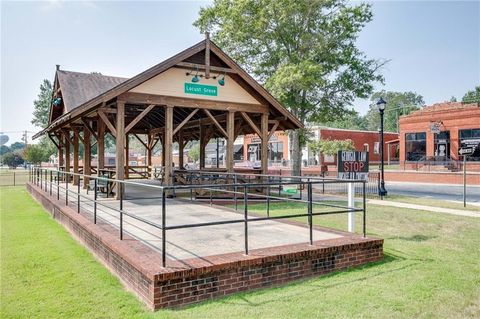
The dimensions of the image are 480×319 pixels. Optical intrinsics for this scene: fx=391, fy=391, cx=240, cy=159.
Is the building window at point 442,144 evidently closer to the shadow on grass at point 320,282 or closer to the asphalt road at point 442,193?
the asphalt road at point 442,193

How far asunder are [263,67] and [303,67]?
3.86 metres

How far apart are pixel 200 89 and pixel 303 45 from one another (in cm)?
869

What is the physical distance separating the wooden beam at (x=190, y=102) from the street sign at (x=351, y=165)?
155 inches

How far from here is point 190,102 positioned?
42.3ft

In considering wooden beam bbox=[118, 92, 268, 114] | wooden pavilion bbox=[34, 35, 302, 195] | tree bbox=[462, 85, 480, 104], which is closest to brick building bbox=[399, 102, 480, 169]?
wooden pavilion bbox=[34, 35, 302, 195]

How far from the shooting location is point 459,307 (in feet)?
14.3

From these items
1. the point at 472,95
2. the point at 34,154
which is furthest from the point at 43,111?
the point at 472,95

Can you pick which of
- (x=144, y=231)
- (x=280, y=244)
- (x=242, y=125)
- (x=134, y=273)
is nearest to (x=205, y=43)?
(x=242, y=125)

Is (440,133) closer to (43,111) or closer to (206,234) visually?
(206,234)

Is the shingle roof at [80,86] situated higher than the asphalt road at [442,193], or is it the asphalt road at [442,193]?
the shingle roof at [80,86]

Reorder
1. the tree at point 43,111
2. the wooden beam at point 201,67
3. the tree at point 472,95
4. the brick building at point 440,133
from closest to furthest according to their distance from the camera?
the wooden beam at point 201,67 → the brick building at point 440,133 → the tree at point 43,111 → the tree at point 472,95

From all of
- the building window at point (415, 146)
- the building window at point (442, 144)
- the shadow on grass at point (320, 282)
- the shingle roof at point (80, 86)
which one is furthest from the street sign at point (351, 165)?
the building window at point (415, 146)

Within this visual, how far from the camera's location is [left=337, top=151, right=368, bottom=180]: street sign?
11.4 metres

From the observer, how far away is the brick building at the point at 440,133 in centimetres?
2953
